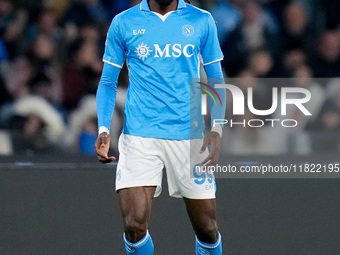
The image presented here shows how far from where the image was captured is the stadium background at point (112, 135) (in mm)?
4473

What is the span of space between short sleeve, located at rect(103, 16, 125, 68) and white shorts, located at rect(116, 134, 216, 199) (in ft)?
1.24

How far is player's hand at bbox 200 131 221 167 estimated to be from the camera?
11.8ft

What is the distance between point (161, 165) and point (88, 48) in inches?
97.7

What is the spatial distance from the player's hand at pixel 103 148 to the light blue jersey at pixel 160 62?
20 centimetres

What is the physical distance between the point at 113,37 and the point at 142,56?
19cm

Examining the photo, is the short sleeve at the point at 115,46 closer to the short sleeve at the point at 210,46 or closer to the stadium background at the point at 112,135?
the short sleeve at the point at 210,46

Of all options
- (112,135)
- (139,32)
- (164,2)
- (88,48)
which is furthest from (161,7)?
(88,48)

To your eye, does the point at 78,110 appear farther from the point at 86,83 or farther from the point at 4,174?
the point at 4,174

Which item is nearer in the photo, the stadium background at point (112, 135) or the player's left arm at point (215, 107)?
the player's left arm at point (215, 107)

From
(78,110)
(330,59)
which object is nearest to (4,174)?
(78,110)

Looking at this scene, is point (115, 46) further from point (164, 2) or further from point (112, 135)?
point (112, 135)

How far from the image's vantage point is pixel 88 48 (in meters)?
6.01
